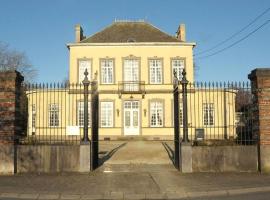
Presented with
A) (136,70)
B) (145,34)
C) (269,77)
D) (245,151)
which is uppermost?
(145,34)

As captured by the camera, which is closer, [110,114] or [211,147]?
[211,147]

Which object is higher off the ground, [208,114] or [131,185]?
[208,114]

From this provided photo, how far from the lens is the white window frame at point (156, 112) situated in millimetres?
37156

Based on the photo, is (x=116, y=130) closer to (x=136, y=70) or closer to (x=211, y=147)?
(x=136, y=70)

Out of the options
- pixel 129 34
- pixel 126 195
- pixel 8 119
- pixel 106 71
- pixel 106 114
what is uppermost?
pixel 129 34

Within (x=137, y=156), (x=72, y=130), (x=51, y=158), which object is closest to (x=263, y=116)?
(x=72, y=130)

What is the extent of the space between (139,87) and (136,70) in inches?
73.0

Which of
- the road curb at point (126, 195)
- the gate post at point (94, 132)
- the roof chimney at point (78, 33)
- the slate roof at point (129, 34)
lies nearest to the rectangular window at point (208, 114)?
the gate post at point (94, 132)

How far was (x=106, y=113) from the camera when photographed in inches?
1475

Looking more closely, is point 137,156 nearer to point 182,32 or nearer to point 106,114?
point 106,114

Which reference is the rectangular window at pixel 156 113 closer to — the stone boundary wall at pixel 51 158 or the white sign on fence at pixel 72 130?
the white sign on fence at pixel 72 130

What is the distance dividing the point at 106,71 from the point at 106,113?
4.11 meters

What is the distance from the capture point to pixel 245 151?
13062mm

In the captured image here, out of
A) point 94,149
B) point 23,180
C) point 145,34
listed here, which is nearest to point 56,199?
point 23,180
